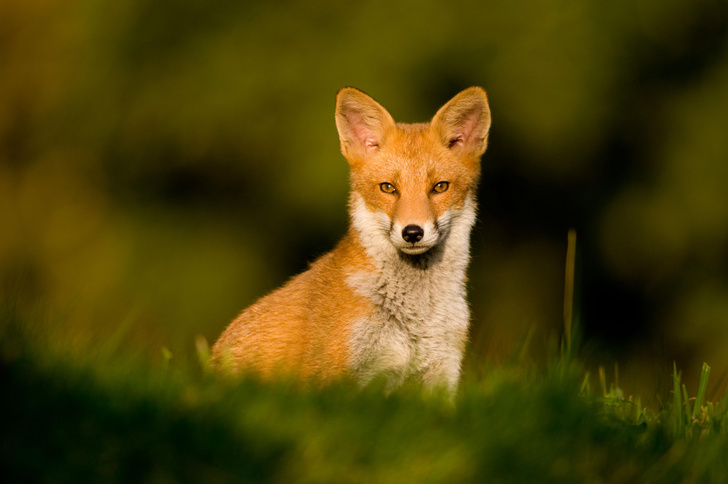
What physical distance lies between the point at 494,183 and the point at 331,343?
5719 millimetres

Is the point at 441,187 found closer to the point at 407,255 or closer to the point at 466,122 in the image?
the point at 407,255

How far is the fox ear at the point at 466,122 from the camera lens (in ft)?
16.2

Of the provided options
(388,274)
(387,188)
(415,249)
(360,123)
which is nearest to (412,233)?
(415,249)

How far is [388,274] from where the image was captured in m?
4.48

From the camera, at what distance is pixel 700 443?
310 centimetres

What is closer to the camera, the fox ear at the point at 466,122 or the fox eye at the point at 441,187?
the fox eye at the point at 441,187

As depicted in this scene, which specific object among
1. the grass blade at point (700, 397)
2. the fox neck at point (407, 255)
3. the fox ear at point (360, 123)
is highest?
the fox ear at point (360, 123)

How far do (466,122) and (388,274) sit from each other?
3.88 feet

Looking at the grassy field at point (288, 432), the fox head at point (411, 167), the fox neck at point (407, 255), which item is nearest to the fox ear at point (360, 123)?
the fox head at point (411, 167)

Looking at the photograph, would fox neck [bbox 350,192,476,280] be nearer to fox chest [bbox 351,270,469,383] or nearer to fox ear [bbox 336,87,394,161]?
fox chest [bbox 351,270,469,383]

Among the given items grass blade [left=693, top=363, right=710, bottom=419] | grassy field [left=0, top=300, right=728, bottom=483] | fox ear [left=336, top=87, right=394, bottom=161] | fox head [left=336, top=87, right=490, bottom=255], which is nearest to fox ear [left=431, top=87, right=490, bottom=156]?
fox head [left=336, top=87, right=490, bottom=255]

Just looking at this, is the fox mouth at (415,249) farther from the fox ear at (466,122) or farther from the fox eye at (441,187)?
the fox ear at (466,122)

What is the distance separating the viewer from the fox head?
14.6ft

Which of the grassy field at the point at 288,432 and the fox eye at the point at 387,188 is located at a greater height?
the fox eye at the point at 387,188
